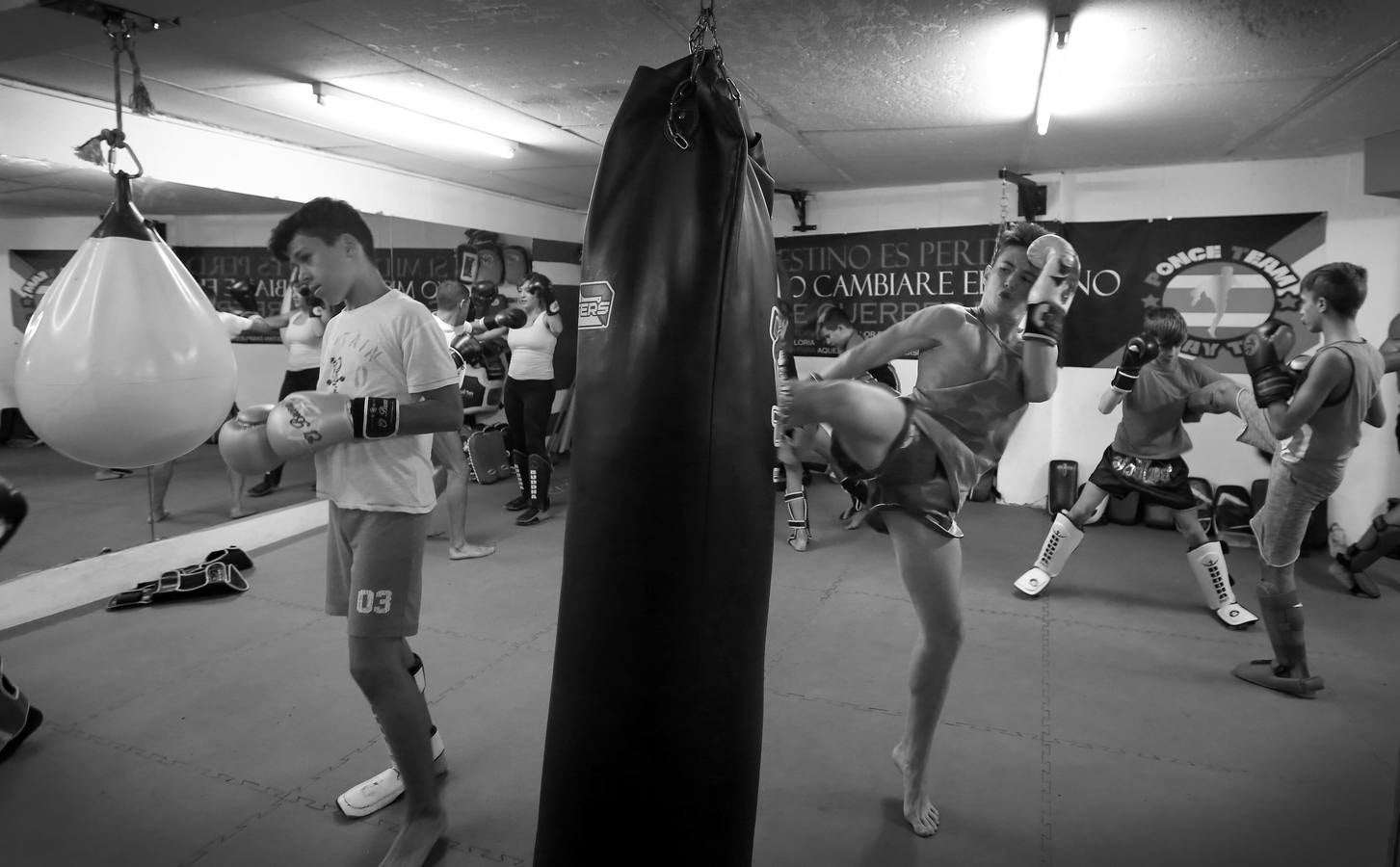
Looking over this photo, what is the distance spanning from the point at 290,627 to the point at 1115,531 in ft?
16.5

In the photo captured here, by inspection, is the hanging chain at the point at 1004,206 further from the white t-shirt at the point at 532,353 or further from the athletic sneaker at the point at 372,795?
the athletic sneaker at the point at 372,795

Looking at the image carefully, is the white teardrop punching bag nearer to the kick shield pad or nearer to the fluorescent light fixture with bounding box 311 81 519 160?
the fluorescent light fixture with bounding box 311 81 519 160

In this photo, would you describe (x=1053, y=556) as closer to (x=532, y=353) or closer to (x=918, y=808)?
(x=918, y=808)

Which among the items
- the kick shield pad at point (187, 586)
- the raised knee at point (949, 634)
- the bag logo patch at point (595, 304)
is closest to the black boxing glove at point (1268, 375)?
the raised knee at point (949, 634)

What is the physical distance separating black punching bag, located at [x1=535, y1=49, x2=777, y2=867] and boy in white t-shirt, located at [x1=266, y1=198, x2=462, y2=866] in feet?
2.63

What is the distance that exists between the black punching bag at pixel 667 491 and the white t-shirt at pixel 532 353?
4547 millimetres

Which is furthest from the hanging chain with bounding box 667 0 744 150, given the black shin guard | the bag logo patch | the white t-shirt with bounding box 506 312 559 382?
the white t-shirt with bounding box 506 312 559 382

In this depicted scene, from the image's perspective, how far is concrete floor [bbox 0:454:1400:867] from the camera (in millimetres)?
2158

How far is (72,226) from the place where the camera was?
3.66m

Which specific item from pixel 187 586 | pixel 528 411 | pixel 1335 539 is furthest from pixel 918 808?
pixel 1335 539

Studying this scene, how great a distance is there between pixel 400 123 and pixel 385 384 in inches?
125

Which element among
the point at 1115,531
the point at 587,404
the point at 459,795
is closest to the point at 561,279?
the point at 1115,531

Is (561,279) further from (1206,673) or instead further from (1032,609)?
(1206,673)

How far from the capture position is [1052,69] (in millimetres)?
3256
